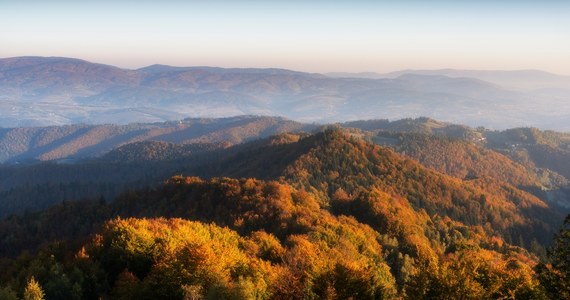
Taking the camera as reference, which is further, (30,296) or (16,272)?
(16,272)

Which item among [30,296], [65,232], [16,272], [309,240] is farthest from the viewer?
[65,232]

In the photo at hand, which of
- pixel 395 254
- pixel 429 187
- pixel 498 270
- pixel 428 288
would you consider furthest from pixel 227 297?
pixel 429 187

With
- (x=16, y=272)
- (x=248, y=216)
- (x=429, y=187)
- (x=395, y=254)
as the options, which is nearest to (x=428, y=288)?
(x=395, y=254)

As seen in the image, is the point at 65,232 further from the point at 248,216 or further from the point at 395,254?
the point at 395,254

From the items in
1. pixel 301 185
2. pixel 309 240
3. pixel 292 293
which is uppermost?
pixel 292 293

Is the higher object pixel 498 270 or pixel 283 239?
pixel 498 270

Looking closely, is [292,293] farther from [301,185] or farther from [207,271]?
[301,185]

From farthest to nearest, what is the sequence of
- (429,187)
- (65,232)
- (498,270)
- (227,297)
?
(429,187) → (65,232) → (498,270) → (227,297)
